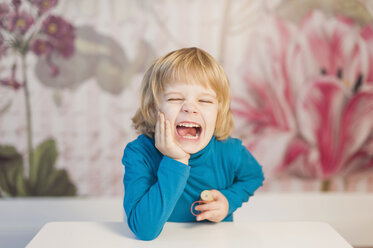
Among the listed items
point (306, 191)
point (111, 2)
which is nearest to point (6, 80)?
point (111, 2)

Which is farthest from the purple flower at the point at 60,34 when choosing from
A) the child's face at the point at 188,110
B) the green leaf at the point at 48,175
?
the child's face at the point at 188,110

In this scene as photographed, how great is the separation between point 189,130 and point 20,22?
4.23 ft

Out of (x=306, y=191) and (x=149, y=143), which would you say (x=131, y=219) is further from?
(x=306, y=191)

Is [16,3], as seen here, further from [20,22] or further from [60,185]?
[60,185]

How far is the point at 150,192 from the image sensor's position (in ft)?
2.49

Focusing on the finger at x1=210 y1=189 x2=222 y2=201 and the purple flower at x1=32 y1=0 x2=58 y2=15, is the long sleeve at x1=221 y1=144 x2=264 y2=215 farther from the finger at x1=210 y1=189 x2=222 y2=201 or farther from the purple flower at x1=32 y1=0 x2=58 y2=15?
the purple flower at x1=32 y1=0 x2=58 y2=15

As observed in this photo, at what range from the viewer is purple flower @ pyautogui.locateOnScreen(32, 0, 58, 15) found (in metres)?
1.78

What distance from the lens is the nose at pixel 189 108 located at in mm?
809

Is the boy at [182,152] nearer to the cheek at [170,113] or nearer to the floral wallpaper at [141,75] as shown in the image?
the cheek at [170,113]

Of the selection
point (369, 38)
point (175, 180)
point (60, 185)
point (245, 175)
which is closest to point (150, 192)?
point (175, 180)

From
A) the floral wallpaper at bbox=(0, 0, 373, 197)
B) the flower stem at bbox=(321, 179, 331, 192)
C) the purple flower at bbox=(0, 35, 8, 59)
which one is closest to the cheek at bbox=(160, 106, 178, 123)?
the floral wallpaper at bbox=(0, 0, 373, 197)

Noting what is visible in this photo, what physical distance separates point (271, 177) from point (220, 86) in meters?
1.19

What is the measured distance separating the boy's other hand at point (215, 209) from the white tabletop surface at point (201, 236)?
17mm

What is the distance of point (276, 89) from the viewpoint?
6.21ft
